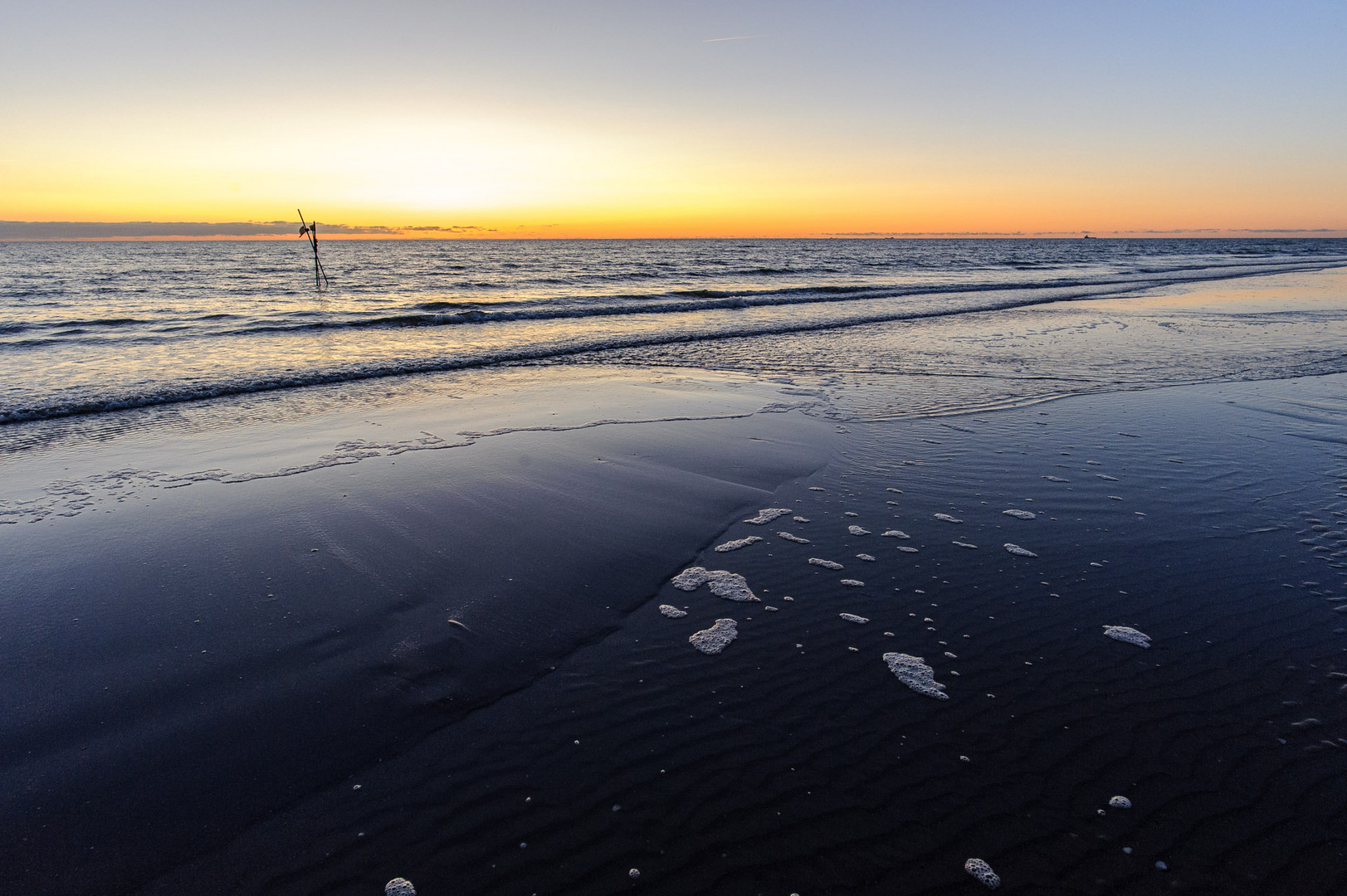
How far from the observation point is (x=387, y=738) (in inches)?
127

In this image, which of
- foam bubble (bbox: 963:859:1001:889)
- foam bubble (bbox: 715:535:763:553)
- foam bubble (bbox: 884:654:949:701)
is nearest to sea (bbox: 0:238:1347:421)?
foam bubble (bbox: 715:535:763:553)

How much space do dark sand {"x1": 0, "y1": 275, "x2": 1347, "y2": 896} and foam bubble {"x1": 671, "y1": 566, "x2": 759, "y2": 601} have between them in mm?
107

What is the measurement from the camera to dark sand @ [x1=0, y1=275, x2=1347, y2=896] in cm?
261

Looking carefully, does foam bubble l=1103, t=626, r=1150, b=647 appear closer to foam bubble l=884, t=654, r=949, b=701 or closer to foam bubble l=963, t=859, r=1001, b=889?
foam bubble l=884, t=654, r=949, b=701

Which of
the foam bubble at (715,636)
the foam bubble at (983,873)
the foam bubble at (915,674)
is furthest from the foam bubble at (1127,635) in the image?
the foam bubble at (715,636)

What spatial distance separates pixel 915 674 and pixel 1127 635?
1.44 m

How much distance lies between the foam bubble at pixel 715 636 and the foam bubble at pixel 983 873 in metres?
1.69

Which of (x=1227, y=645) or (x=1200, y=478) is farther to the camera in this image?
(x=1200, y=478)

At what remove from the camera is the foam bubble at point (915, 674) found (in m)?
3.55

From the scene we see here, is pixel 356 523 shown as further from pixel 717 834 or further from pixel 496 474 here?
pixel 717 834

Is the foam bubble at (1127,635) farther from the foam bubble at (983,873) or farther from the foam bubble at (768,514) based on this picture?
the foam bubble at (768,514)

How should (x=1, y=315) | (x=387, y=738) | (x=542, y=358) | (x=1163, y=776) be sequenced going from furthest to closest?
(x=1, y=315) < (x=542, y=358) < (x=387, y=738) < (x=1163, y=776)

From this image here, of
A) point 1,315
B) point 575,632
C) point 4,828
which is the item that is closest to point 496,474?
point 575,632

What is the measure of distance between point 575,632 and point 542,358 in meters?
11.7
